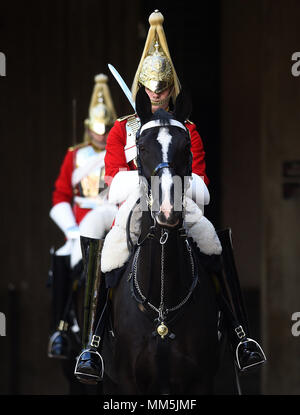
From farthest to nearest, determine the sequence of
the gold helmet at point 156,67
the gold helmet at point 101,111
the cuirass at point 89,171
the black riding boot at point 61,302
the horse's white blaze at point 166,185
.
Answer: the gold helmet at point 101,111, the cuirass at point 89,171, the black riding boot at point 61,302, the gold helmet at point 156,67, the horse's white blaze at point 166,185

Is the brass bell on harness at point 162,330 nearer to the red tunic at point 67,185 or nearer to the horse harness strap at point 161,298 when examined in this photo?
the horse harness strap at point 161,298

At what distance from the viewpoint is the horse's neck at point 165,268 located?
510cm

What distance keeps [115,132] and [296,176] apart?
3.55 meters

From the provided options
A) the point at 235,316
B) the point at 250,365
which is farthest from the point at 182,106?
the point at 250,365

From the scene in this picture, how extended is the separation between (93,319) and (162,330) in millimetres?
655

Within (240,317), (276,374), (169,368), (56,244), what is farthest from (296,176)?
(169,368)

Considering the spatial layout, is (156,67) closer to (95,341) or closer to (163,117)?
(163,117)

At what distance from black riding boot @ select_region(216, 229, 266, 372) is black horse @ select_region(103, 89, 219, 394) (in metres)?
0.17

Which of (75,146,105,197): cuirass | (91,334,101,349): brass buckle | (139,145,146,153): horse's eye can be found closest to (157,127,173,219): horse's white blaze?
(139,145,146,153): horse's eye

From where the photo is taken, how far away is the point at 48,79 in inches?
400

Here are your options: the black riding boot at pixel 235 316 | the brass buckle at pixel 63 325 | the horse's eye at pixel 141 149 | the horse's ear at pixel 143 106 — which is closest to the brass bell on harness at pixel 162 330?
the black riding boot at pixel 235 316

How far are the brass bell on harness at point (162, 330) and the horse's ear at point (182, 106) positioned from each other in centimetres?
102

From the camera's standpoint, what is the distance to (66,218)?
27.7 feet

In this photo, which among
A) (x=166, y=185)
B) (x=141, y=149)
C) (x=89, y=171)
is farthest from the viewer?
(x=89, y=171)
